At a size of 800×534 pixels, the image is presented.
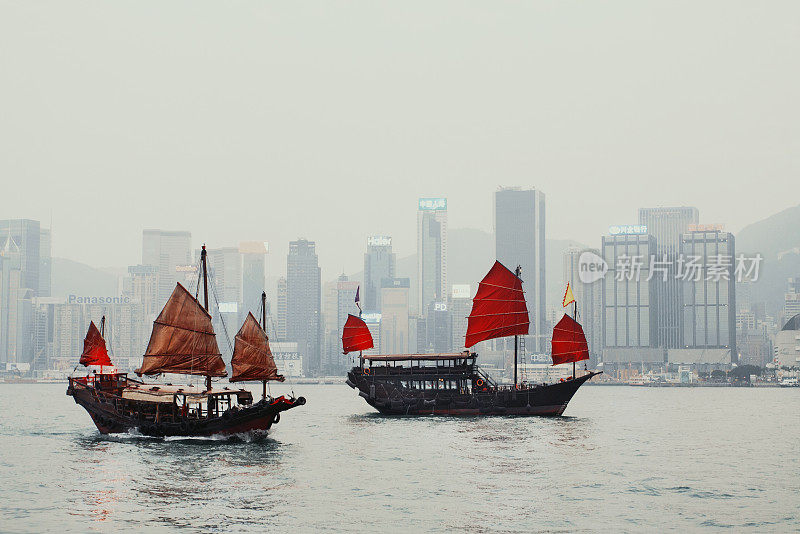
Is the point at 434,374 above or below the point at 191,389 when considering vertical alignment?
below

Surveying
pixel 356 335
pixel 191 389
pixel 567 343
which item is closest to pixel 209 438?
pixel 191 389

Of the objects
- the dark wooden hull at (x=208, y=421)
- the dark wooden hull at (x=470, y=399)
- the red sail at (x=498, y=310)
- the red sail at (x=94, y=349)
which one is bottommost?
the dark wooden hull at (x=470, y=399)

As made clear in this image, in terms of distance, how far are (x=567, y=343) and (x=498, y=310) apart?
7124mm

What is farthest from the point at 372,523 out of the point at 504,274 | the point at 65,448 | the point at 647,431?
the point at 504,274

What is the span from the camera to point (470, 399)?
281 feet

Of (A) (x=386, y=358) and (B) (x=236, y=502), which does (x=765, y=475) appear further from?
(A) (x=386, y=358)

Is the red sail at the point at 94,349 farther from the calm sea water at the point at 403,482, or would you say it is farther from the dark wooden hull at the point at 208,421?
the dark wooden hull at the point at 208,421

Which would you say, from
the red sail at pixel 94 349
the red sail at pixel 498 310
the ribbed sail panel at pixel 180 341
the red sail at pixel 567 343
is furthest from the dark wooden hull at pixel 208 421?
the red sail at pixel 567 343

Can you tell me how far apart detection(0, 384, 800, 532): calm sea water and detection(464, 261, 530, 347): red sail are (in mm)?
18232

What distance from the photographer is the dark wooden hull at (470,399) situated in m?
85.6

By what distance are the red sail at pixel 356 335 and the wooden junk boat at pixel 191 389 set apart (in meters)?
35.5

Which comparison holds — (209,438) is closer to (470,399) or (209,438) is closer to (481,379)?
(470,399)

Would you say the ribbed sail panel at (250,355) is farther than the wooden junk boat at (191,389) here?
Yes

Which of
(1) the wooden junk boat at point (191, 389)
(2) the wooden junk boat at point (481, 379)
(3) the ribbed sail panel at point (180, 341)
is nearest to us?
(1) the wooden junk boat at point (191, 389)
